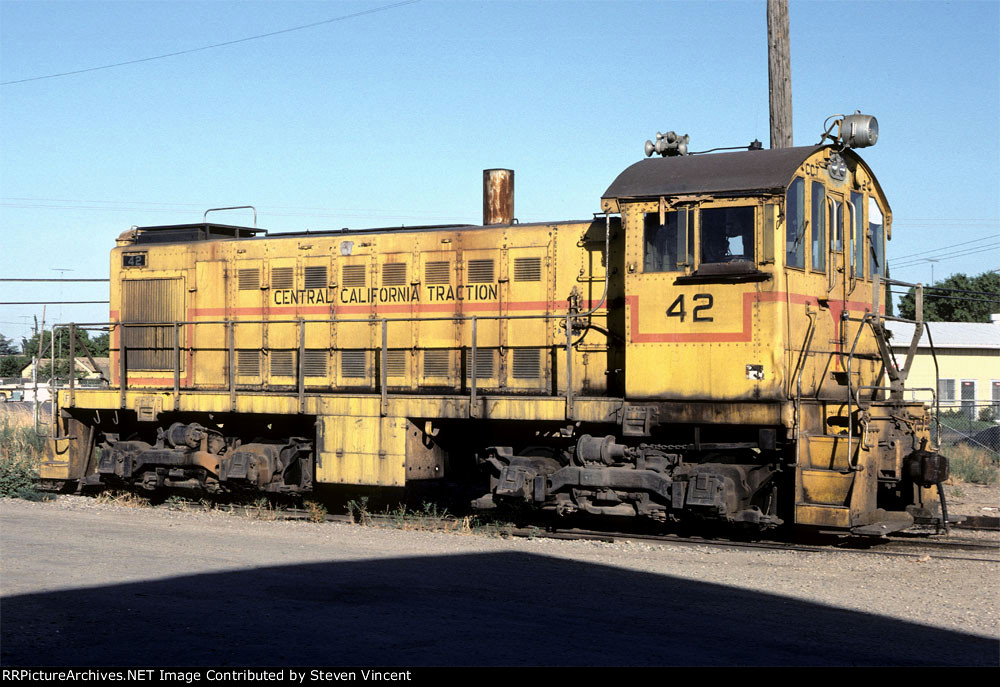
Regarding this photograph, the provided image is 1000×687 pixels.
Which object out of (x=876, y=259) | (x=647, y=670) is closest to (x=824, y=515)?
(x=876, y=259)

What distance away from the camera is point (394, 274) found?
44.6ft

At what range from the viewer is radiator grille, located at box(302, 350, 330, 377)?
14.0 meters

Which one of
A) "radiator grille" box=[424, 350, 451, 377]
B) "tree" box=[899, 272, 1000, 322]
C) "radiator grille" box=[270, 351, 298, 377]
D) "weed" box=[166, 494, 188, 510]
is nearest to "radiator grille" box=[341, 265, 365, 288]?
"radiator grille" box=[270, 351, 298, 377]

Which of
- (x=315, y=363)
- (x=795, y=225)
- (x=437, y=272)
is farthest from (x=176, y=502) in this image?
(x=795, y=225)

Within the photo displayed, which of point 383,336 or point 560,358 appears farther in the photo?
point 383,336

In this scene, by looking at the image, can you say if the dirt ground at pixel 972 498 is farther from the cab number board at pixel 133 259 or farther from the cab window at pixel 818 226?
the cab number board at pixel 133 259

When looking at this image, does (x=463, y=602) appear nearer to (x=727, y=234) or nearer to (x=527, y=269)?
(x=727, y=234)

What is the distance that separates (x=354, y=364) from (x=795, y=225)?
6.02 m

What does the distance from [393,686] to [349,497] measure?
1022cm

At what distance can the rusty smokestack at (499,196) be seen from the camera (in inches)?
529

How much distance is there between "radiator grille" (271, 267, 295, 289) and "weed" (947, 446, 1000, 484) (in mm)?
11431

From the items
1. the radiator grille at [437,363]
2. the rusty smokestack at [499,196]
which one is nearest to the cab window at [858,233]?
the rusty smokestack at [499,196]

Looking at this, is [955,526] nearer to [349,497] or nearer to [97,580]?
[349,497]

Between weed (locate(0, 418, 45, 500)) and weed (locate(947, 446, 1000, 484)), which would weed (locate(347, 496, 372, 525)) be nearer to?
weed (locate(0, 418, 45, 500))
